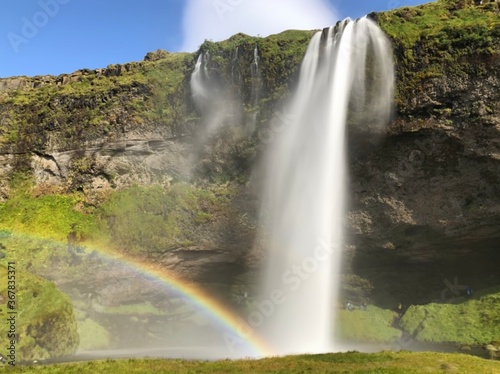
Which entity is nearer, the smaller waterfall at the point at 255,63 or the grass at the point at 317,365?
the grass at the point at 317,365

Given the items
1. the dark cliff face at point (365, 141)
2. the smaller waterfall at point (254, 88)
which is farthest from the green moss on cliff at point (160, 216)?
the smaller waterfall at point (254, 88)

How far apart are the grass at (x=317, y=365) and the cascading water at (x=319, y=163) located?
1238 cm

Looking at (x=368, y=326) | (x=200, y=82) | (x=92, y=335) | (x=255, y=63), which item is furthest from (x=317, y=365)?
(x=200, y=82)

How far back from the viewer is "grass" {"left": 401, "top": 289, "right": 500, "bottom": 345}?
2998cm

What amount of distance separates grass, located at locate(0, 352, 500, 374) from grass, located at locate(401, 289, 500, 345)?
1168 centimetres

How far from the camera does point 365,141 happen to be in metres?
35.0

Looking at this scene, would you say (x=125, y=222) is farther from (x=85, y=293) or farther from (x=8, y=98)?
(x=8, y=98)

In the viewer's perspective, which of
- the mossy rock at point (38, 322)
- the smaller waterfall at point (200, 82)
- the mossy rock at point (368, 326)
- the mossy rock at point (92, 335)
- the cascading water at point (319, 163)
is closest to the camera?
the mossy rock at point (38, 322)

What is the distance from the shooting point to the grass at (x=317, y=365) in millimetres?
17031

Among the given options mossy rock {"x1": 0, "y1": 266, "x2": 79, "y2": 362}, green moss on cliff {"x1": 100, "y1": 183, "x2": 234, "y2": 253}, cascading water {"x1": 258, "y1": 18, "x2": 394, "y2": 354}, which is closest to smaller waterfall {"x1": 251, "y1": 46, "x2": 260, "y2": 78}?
cascading water {"x1": 258, "y1": 18, "x2": 394, "y2": 354}

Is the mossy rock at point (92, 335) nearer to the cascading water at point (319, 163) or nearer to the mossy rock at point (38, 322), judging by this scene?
the mossy rock at point (38, 322)

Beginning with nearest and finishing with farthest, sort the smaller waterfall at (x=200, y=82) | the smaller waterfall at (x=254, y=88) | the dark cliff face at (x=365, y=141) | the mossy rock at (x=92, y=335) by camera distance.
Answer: the dark cliff face at (x=365, y=141) < the mossy rock at (x=92, y=335) < the smaller waterfall at (x=254, y=88) < the smaller waterfall at (x=200, y=82)

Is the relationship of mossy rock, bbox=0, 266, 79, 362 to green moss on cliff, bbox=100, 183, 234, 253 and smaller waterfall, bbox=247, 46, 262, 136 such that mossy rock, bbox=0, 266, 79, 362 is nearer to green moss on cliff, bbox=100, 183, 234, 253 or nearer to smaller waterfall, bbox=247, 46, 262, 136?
green moss on cliff, bbox=100, 183, 234, 253

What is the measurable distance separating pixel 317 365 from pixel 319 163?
770 inches
